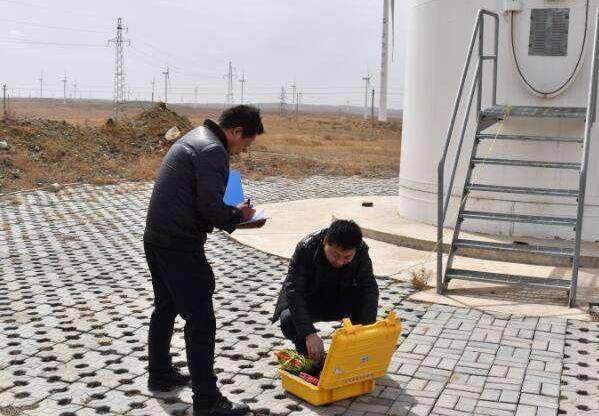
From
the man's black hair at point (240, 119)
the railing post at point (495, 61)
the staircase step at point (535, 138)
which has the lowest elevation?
the staircase step at point (535, 138)

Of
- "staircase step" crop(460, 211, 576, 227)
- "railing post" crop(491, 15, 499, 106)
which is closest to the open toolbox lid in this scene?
"staircase step" crop(460, 211, 576, 227)

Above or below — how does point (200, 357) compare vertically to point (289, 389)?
above

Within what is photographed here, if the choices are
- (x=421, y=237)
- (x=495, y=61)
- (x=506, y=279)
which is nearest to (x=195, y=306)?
(x=506, y=279)

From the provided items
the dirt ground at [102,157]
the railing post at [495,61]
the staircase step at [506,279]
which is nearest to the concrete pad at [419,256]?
the staircase step at [506,279]

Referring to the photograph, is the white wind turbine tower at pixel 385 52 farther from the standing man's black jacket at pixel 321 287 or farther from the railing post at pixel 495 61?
the standing man's black jacket at pixel 321 287

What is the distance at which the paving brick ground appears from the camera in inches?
197

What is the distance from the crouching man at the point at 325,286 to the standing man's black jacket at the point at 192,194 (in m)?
→ 0.70

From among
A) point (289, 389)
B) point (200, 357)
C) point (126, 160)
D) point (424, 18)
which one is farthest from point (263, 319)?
point (126, 160)

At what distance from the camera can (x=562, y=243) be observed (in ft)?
30.3

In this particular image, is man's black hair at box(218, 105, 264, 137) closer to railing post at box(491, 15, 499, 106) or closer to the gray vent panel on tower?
railing post at box(491, 15, 499, 106)

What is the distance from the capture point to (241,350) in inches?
238

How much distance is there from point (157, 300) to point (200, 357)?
0.65 meters

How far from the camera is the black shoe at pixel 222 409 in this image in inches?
183

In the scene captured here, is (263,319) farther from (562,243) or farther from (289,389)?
(562,243)
